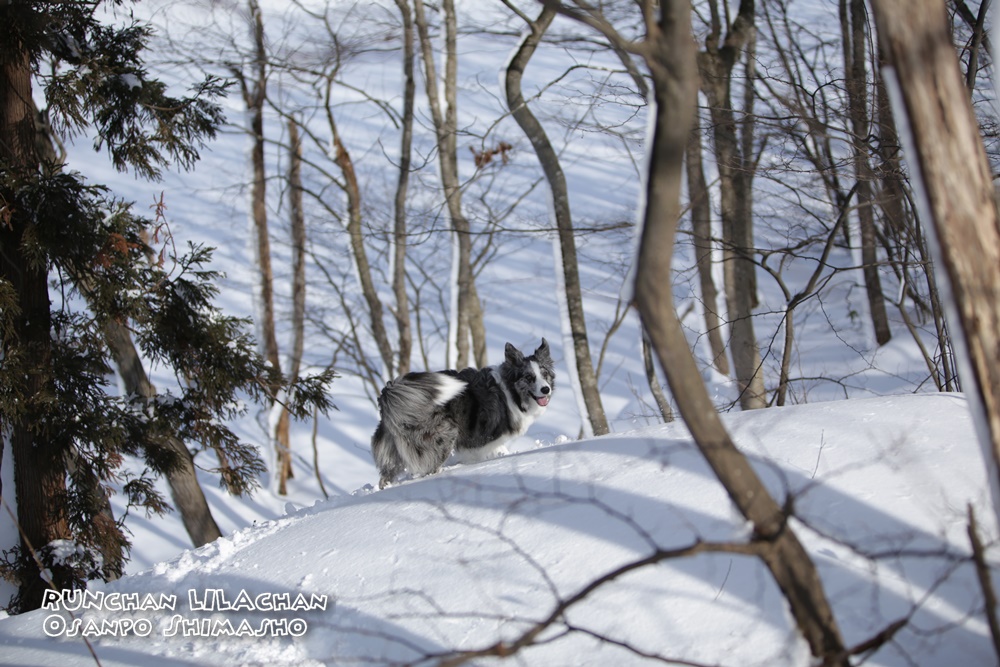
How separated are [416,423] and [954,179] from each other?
442cm

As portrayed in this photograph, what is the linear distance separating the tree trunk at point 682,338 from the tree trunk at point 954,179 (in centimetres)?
61

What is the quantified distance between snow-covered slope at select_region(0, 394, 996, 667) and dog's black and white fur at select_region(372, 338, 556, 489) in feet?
1.83

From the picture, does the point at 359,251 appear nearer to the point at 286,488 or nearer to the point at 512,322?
the point at 286,488

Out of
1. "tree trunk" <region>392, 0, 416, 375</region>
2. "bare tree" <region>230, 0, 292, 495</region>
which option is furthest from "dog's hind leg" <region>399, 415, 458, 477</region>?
"bare tree" <region>230, 0, 292, 495</region>

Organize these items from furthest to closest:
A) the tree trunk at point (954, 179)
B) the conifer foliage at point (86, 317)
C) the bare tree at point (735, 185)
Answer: the bare tree at point (735, 185), the conifer foliage at point (86, 317), the tree trunk at point (954, 179)

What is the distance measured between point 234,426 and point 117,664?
16182 mm

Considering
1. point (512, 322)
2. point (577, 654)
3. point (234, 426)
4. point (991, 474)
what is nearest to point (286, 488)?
point (234, 426)

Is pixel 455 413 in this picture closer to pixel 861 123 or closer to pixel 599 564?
pixel 599 564

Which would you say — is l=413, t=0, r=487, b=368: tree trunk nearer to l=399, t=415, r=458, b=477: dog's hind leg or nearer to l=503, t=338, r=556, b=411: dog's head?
l=503, t=338, r=556, b=411: dog's head

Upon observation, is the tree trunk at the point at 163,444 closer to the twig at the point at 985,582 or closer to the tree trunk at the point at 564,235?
the tree trunk at the point at 564,235

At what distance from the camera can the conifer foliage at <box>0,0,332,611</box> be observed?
665 centimetres

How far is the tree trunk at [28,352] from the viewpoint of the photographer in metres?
6.67

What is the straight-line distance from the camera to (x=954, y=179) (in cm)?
231

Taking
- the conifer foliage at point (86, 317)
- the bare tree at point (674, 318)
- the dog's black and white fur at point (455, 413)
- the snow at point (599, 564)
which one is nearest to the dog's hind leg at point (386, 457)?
the dog's black and white fur at point (455, 413)
